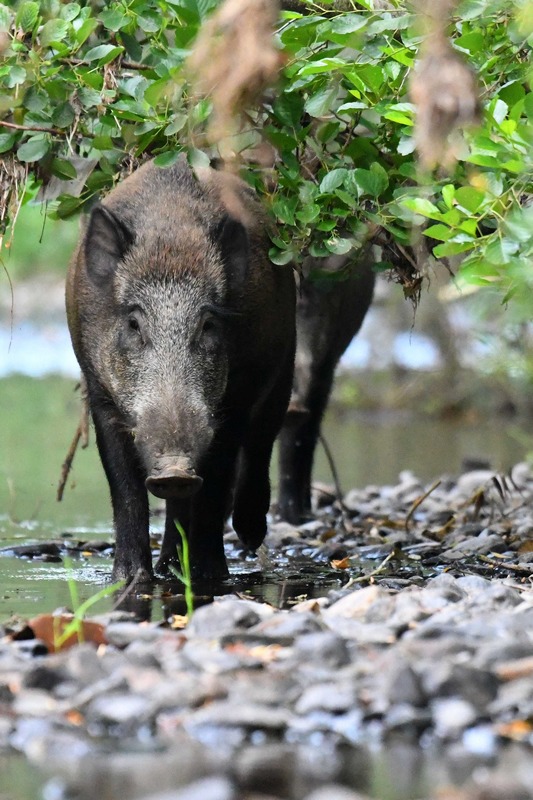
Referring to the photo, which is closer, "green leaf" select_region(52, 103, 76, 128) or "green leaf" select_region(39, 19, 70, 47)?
"green leaf" select_region(39, 19, 70, 47)

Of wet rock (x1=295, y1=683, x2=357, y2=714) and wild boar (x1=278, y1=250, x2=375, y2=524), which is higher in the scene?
wild boar (x1=278, y1=250, x2=375, y2=524)

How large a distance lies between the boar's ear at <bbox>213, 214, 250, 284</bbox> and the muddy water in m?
1.33

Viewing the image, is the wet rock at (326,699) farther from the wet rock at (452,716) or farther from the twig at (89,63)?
the twig at (89,63)

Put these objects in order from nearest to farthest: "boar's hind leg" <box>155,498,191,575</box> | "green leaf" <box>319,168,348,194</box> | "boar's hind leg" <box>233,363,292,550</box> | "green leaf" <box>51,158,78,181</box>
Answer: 1. "green leaf" <box>319,168,348,194</box>
2. "green leaf" <box>51,158,78,181</box>
3. "boar's hind leg" <box>155,498,191,575</box>
4. "boar's hind leg" <box>233,363,292,550</box>

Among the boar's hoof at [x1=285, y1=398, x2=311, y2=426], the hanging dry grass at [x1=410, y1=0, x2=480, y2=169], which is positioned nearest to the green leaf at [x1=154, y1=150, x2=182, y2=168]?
the hanging dry grass at [x1=410, y1=0, x2=480, y2=169]

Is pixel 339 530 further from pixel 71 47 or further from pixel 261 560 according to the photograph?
pixel 71 47

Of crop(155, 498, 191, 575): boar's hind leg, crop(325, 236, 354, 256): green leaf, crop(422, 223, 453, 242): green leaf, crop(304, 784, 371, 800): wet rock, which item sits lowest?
crop(304, 784, 371, 800): wet rock

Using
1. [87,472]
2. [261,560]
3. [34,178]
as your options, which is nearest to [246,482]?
[261,560]

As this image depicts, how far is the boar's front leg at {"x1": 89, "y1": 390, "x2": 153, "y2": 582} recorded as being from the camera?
5.61 meters

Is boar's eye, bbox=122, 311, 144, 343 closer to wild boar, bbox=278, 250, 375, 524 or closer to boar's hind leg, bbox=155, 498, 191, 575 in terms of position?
boar's hind leg, bbox=155, 498, 191, 575

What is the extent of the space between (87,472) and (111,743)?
28.3 ft

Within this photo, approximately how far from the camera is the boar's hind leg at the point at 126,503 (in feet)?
18.4

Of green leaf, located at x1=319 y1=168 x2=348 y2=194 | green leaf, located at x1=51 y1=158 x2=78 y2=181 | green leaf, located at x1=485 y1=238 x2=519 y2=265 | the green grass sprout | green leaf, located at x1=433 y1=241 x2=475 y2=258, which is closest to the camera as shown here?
the green grass sprout

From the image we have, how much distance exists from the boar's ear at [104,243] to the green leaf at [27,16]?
84cm
